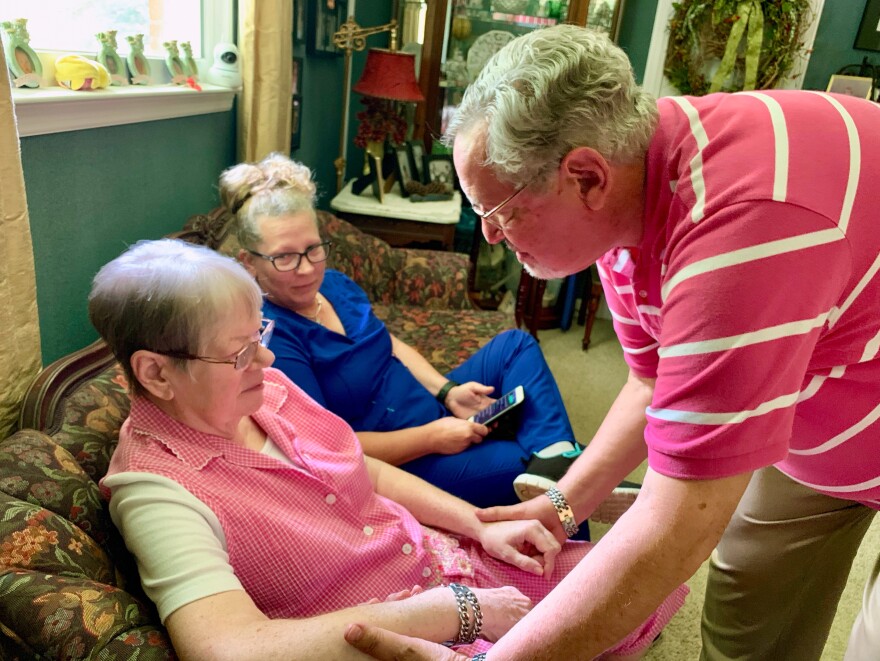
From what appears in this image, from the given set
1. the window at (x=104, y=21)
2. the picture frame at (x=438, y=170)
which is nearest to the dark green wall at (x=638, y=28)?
the picture frame at (x=438, y=170)

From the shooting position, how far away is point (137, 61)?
182 cm

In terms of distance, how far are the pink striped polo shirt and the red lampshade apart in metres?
2.48

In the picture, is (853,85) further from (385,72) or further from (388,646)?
(388,646)

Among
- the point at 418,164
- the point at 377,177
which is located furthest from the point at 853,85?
the point at 377,177

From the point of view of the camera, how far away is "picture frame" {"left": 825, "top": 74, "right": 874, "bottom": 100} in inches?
133

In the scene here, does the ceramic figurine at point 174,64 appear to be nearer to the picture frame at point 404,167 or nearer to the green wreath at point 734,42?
the picture frame at point 404,167

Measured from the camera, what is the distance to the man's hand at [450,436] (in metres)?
1.70

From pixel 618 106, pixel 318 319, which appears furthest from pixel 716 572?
pixel 318 319

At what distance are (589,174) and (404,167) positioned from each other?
2.56 m

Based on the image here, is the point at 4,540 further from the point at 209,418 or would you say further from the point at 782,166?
the point at 782,166

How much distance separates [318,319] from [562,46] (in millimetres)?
1164

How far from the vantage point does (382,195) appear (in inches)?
124

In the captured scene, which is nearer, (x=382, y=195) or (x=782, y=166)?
(x=782, y=166)

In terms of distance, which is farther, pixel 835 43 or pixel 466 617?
pixel 835 43
